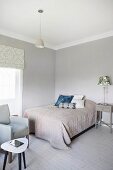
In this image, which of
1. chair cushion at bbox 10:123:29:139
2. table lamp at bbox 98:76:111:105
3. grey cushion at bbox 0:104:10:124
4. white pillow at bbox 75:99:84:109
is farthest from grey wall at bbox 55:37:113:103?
grey cushion at bbox 0:104:10:124

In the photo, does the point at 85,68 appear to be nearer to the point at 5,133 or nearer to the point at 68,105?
the point at 68,105

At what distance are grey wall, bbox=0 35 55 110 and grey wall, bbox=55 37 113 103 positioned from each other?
0.32 metres

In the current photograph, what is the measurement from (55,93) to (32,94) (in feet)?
3.87

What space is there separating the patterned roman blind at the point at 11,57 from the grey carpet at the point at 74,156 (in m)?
2.16

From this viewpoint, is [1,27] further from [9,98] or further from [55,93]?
[55,93]

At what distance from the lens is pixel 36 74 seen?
4918 mm

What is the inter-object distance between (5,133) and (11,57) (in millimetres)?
2405

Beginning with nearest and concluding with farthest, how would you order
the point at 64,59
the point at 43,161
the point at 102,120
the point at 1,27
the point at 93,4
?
1. the point at 43,161
2. the point at 93,4
3. the point at 1,27
4. the point at 102,120
5. the point at 64,59

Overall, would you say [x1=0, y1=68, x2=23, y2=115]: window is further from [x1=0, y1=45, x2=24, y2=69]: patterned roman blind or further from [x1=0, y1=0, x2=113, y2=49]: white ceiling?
[x1=0, y1=0, x2=113, y2=49]: white ceiling

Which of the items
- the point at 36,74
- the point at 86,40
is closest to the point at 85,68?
the point at 86,40

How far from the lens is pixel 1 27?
3.78m

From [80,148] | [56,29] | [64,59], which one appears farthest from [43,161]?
[64,59]

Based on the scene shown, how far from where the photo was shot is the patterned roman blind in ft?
12.9

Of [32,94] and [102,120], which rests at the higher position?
[32,94]
